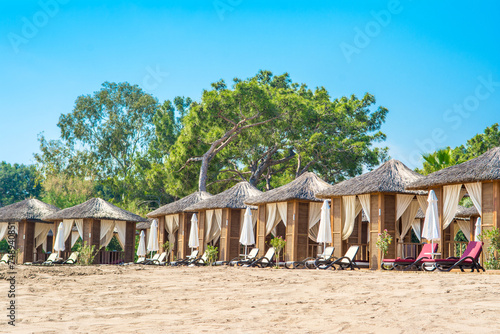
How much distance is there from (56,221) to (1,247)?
9973mm

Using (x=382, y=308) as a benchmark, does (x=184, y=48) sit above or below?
above

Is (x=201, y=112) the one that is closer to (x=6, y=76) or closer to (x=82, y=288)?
(x=6, y=76)

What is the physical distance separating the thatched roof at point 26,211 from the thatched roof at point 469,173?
18.2 m

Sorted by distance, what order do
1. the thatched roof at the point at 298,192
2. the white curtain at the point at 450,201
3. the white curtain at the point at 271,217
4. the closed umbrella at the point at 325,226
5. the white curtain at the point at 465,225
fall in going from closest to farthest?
the white curtain at the point at 450,201 < the closed umbrella at the point at 325,226 < the thatched roof at the point at 298,192 < the white curtain at the point at 271,217 < the white curtain at the point at 465,225

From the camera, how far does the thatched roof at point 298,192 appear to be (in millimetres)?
18172

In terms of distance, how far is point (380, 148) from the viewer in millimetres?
33938

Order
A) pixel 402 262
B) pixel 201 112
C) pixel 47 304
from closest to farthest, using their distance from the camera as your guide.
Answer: pixel 47 304, pixel 402 262, pixel 201 112

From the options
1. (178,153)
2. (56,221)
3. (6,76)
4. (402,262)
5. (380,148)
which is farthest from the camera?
(380,148)

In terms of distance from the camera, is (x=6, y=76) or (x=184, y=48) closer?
(x=6, y=76)

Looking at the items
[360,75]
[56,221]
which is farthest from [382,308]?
[56,221]

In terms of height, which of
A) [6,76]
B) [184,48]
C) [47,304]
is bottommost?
[47,304]

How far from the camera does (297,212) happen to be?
18.3 m

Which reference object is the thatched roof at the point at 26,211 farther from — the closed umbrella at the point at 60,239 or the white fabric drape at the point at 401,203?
the white fabric drape at the point at 401,203

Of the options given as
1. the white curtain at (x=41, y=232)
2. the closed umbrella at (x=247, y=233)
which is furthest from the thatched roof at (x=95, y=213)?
the closed umbrella at (x=247, y=233)
